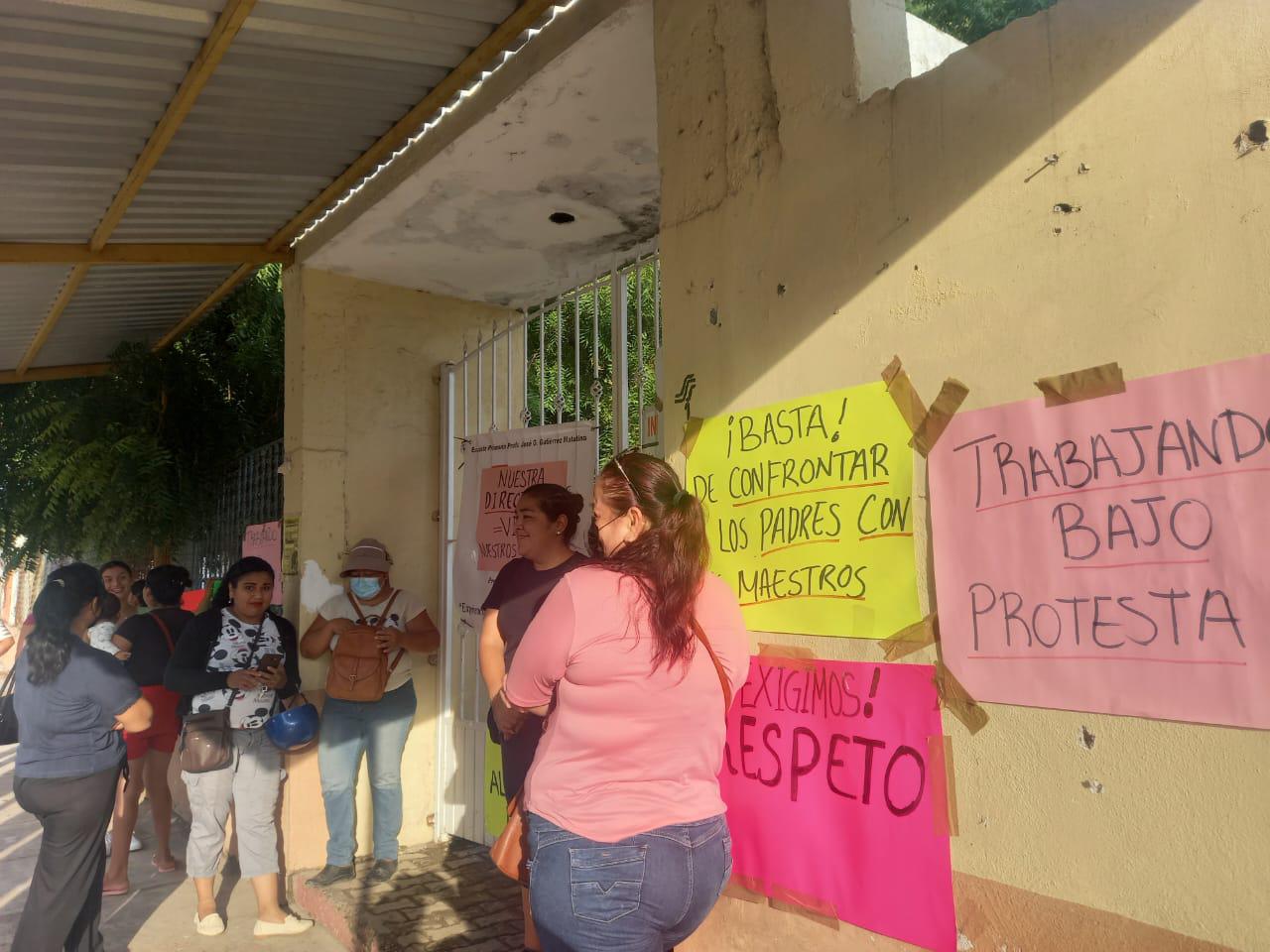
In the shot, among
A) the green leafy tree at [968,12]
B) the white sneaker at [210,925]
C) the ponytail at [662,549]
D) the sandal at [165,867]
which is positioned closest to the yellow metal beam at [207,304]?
the sandal at [165,867]

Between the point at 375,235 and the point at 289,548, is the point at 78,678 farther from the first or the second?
the point at 375,235

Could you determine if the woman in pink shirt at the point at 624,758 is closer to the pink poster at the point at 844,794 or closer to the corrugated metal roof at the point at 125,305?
the pink poster at the point at 844,794

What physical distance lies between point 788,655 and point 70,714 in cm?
274

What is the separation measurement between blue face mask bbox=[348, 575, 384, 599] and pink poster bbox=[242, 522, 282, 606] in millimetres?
1068

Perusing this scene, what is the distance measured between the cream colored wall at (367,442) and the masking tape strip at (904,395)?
150 inches

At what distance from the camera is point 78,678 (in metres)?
3.48

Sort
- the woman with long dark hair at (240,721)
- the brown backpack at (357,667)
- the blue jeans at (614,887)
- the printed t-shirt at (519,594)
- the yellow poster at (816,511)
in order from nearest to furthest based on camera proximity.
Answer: the blue jeans at (614,887) < the yellow poster at (816,511) < the printed t-shirt at (519,594) < the woman with long dark hair at (240,721) < the brown backpack at (357,667)

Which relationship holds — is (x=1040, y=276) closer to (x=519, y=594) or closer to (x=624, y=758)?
(x=624, y=758)

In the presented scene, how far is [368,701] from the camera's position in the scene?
4.77m

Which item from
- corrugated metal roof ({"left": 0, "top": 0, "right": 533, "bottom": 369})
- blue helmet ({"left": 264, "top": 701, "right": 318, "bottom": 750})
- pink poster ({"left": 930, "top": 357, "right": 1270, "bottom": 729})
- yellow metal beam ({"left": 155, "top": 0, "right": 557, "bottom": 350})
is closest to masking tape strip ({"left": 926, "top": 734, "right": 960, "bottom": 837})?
pink poster ({"left": 930, "top": 357, "right": 1270, "bottom": 729})

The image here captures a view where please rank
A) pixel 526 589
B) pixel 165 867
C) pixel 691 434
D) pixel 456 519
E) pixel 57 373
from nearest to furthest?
pixel 691 434
pixel 526 589
pixel 165 867
pixel 456 519
pixel 57 373

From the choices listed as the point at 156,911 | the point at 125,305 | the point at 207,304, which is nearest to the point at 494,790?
the point at 156,911

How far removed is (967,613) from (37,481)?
8.86m

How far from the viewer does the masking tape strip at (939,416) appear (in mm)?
1980
